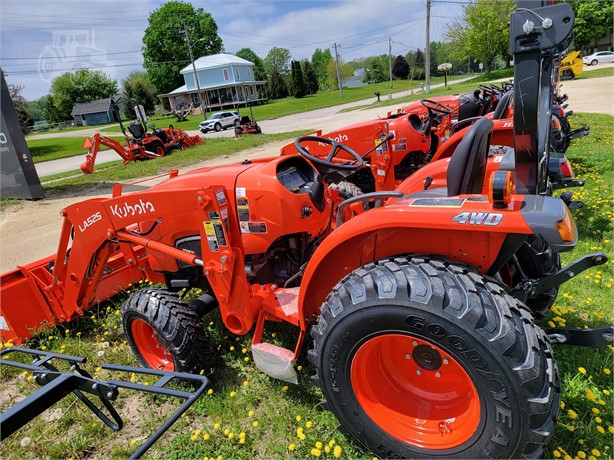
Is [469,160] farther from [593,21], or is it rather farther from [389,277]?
[593,21]

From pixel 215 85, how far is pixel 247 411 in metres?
59.4

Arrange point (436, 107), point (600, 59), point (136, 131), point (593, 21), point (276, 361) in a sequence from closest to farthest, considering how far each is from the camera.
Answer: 1. point (276, 361)
2. point (436, 107)
3. point (136, 131)
4. point (593, 21)
5. point (600, 59)

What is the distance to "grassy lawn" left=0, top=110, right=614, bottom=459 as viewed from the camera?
6.92 feet

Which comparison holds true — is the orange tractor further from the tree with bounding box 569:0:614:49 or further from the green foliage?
the green foliage

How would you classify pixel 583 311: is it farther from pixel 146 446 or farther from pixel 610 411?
pixel 146 446

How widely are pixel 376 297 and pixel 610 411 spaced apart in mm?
1486

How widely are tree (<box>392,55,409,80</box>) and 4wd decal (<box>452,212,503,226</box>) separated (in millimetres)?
66403

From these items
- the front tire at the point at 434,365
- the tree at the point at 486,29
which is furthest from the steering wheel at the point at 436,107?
the tree at the point at 486,29

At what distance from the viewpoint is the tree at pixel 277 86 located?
6266 cm

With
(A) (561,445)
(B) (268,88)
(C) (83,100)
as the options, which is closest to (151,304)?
→ (A) (561,445)

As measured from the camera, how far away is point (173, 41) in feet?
173

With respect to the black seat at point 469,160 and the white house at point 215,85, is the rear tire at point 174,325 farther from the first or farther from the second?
the white house at point 215,85

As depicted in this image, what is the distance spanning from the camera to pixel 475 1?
3847 centimetres

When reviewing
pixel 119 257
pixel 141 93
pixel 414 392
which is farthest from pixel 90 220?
pixel 141 93
